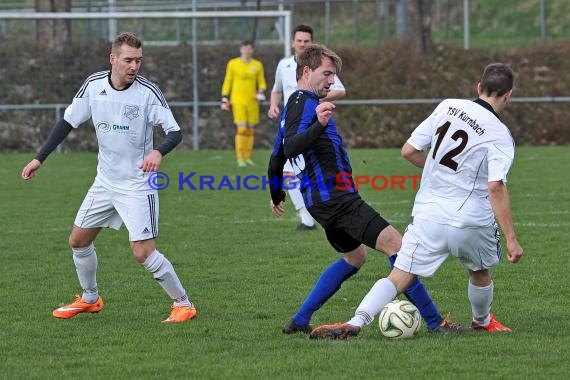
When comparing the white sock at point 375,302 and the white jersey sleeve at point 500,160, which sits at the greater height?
the white jersey sleeve at point 500,160

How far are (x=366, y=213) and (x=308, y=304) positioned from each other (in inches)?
25.9

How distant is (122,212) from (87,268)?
0.56m

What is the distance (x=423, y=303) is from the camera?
6.48m

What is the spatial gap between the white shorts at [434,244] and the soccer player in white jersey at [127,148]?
65.0 inches

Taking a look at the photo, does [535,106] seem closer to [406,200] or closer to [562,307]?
[406,200]

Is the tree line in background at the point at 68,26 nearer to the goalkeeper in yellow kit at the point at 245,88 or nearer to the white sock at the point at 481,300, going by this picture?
the goalkeeper in yellow kit at the point at 245,88

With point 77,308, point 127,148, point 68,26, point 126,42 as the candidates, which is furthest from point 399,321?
point 68,26

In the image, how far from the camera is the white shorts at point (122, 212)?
703 cm

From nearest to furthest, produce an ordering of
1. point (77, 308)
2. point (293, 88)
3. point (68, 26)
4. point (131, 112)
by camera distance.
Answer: point (131, 112), point (77, 308), point (293, 88), point (68, 26)

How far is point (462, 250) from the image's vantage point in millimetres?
6125

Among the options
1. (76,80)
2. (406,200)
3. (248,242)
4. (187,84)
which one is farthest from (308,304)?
(187,84)

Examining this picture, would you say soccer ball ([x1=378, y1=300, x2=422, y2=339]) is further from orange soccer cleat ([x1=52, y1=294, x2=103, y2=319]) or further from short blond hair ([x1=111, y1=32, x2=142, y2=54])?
short blond hair ([x1=111, y1=32, x2=142, y2=54])

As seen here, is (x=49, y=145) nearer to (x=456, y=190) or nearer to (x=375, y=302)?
(x=375, y=302)

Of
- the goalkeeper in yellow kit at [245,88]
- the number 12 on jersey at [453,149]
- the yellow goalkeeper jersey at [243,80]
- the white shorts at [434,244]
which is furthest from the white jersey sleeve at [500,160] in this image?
Answer: the yellow goalkeeper jersey at [243,80]
